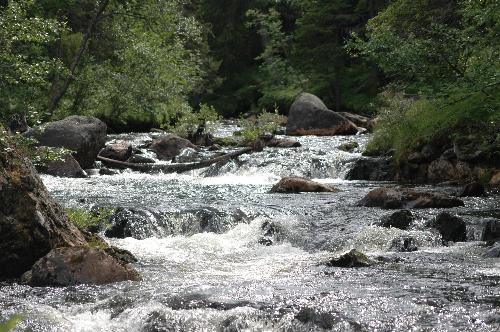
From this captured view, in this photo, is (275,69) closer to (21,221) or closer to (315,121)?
(315,121)

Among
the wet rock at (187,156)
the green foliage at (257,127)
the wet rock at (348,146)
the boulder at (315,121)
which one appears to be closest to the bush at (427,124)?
the wet rock at (348,146)

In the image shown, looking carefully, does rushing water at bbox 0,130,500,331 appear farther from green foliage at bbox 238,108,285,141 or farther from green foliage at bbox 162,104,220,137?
green foliage at bbox 162,104,220,137

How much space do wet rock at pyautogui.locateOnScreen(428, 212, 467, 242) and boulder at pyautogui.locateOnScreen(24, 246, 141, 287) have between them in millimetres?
5446

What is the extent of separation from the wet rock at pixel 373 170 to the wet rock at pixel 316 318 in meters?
12.4

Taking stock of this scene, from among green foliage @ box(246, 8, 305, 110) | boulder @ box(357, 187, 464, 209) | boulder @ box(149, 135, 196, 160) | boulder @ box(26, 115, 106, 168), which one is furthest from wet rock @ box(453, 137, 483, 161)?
green foliage @ box(246, 8, 305, 110)

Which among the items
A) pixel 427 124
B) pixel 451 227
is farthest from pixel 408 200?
pixel 427 124

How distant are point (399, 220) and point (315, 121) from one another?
17.8 meters

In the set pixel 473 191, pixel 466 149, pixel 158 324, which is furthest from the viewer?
pixel 466 149

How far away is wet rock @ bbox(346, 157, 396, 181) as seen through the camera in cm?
1819

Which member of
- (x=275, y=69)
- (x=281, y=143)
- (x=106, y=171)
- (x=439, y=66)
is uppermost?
(x=439, y=66)

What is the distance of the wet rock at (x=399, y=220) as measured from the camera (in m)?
11.1

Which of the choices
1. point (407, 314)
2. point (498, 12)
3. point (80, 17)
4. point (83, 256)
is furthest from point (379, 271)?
point (80, 17)

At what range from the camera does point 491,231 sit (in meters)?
10.2

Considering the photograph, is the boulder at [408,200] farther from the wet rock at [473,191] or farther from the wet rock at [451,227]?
the wet rock at [451,227]
